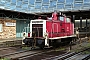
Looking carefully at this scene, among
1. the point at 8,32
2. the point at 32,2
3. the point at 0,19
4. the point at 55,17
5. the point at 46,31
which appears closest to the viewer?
the point at 46,31

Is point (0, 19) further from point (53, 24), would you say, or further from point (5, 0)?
point (5, 0)

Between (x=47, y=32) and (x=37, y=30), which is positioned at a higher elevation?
(x=37, y=30)

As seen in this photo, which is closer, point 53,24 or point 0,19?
point 53,24

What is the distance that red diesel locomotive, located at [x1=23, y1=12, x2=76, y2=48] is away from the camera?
14.1m

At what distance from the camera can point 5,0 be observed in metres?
51.7

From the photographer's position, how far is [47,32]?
1446cm

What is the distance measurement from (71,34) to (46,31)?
16.4 feet

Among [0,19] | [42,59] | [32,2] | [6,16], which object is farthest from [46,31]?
[32,2]

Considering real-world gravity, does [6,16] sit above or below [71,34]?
above

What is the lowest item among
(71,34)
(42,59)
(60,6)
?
(42,59)

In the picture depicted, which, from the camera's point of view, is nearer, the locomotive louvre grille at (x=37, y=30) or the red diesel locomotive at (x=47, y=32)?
the red diesel locomotive at (x=47, y=32)

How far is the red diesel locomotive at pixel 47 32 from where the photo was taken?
46.3 feet

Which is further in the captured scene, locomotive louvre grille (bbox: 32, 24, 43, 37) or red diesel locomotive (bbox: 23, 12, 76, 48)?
locomotive louvre grille (bbox: 32, 24, 43, 37)

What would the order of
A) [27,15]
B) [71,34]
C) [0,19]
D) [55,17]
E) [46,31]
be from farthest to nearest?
1. [27,15]
2. [0,19]
3. [71,34]
4. [55,17]
5. [46,31]
